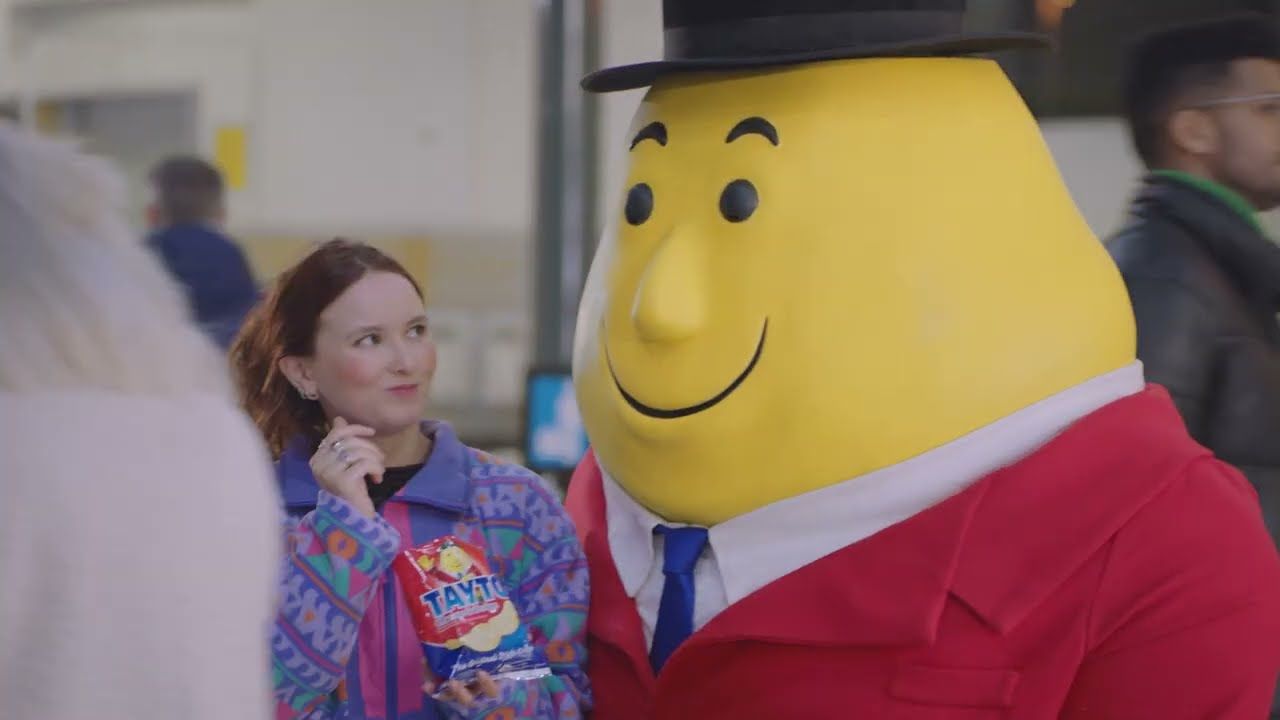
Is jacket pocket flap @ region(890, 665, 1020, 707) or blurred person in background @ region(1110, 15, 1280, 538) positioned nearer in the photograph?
jacket pocket flap @ region(890, 665, 1020, 707)

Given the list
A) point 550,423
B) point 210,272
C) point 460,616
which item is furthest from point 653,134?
point 550,423

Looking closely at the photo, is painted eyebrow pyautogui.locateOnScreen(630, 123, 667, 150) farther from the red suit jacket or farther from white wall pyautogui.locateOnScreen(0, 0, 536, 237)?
white wall pyautogui.locateOnScreen(0, 0, 536, 237)

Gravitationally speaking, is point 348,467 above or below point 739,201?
below

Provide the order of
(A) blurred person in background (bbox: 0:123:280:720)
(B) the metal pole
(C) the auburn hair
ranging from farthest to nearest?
(B) the metal pole < (C) the auburn hair < (A) blurred person in background (bbox: 0:123:280:720)

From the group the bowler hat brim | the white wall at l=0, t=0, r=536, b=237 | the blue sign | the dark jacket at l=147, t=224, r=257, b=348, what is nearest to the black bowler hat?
the bowler hat brim

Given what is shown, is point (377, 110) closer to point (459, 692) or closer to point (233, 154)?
point (233, 154)

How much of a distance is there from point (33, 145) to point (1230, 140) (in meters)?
2.15

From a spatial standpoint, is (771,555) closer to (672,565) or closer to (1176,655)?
(672,565)

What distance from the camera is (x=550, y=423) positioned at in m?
6.00

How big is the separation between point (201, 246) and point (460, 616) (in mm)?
3076

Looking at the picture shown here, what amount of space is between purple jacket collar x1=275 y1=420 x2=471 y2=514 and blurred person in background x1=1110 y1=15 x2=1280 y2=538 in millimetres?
1062

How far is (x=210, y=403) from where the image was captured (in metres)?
Result: 1.49

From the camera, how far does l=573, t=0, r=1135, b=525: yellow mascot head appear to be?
7.12ft

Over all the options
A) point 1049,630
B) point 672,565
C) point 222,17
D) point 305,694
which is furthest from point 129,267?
point 222,17
